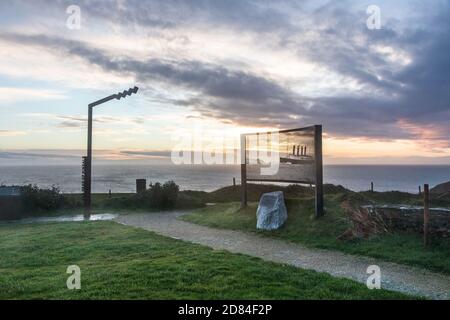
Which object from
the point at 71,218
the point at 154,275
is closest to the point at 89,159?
the point at 71,218

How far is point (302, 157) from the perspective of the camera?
43.6ft

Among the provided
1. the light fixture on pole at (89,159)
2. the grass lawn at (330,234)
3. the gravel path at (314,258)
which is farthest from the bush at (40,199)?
the grass lawn at (330,234)

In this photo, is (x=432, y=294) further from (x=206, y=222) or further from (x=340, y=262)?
(x=206, y=222)

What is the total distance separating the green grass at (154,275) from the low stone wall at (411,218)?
12.6 ft

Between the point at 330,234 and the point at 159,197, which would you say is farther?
the point at 159,197

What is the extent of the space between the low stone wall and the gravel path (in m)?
1.79

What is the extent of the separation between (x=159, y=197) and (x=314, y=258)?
1190 cm

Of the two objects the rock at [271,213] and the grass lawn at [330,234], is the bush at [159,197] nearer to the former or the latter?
the grass lawn at [330,234]

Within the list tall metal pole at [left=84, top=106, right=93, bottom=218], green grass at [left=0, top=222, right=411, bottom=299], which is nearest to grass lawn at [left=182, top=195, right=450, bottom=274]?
green grass at [left=0, top=222, right=411, bottom=299]

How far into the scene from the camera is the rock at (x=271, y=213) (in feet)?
40.8

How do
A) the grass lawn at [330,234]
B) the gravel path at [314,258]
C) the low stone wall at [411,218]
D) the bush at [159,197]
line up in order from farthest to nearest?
1. the bush at [159,197]
2. the low stone wall at [411,218]
3. the grass lawn at [330,234]
4. the gravel path at [314,258]

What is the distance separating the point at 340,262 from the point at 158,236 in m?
5.20

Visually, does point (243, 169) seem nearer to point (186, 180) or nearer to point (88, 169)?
point (88, 169)

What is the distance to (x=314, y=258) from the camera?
8859 mm
